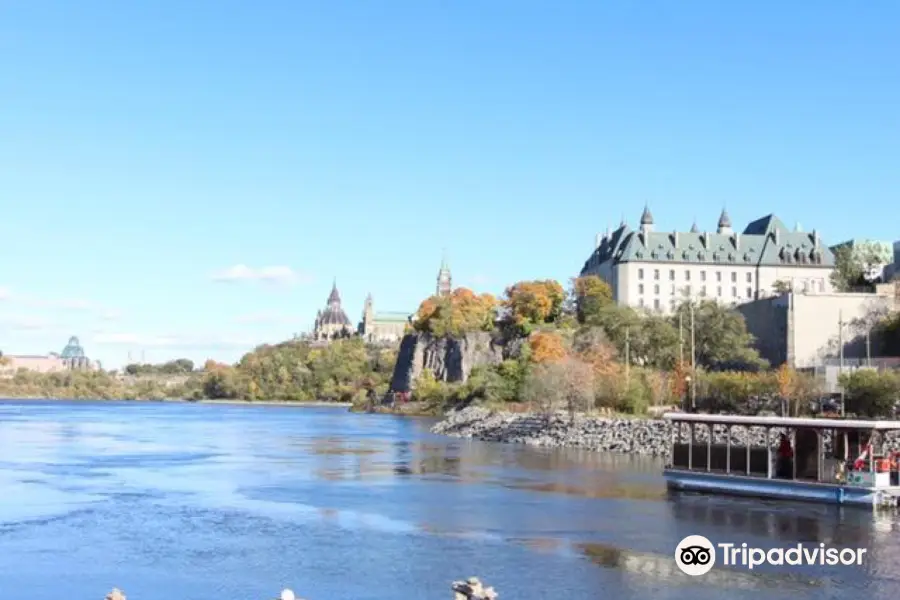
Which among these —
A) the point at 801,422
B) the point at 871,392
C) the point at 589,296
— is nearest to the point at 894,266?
the point at 589,296

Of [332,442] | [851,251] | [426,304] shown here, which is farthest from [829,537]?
[426,304]

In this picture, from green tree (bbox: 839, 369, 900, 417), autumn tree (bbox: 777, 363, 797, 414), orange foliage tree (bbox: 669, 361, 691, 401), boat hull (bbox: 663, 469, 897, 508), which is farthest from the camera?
orange foliage tree (bbox: 669, 361, 691, 401)

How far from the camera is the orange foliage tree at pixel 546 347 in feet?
333

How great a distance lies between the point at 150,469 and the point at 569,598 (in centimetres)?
3473

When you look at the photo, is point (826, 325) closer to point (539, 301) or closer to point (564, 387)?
point (564, 387)

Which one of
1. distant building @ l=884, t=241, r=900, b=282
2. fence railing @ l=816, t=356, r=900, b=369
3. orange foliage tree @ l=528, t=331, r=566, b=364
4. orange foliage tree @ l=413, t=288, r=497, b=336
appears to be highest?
distant building @ l=884, t=241, r=900, b=282

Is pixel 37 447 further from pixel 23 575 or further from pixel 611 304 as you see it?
pixel 611 304

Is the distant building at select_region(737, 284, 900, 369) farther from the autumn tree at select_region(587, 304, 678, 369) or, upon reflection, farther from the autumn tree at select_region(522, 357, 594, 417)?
the autumn tree at select_region(522, 357, 594, 417)

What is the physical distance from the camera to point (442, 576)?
87.0ft

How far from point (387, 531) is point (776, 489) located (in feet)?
49.3

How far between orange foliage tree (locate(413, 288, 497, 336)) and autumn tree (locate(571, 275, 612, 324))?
19.6m

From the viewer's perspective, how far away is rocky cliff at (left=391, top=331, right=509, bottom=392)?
142750 millimetres

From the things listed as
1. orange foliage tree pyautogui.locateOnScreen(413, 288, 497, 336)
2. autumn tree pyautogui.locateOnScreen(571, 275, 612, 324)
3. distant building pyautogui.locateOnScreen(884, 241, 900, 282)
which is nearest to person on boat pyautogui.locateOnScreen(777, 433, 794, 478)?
autumn tree pyautogui.locateOnScreen(571, 275, 612, 324)

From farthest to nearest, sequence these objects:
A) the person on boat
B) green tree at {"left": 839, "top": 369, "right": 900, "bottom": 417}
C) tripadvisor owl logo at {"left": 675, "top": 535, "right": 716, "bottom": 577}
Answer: green tree at {"left": 839, "top": 369, "right": 900, "bottom": 417} < the person on boat < tripadvisor owl logo at {"left": 675, "top": 535, "right": 716, "bottom": 577}
